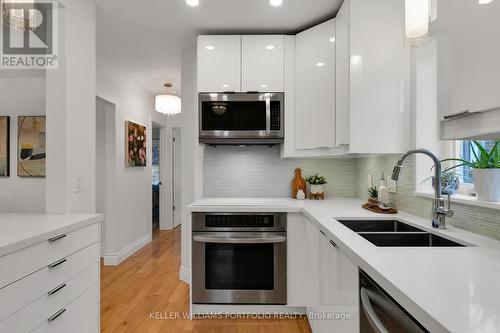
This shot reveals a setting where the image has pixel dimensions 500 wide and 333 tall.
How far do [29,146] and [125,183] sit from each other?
195cm

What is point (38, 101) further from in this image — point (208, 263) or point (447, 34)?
point (447, 34)

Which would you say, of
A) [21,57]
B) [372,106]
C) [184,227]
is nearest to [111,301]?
[184,227]

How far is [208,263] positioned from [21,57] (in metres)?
1.97

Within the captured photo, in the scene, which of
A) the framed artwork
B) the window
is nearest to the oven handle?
the window

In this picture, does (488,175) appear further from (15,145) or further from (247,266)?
(15,145)

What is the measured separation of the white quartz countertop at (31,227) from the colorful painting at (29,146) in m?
0.44

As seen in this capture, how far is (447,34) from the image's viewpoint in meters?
0.93

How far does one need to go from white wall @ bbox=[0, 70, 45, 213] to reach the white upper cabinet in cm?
236

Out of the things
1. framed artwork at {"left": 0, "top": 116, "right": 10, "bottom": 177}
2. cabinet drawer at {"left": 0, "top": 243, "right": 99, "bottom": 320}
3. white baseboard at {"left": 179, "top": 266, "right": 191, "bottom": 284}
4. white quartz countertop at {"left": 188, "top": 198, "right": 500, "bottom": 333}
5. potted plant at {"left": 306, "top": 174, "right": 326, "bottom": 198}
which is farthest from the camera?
white baseboard at {"left": 179, "top": 266, "right": 191, "bottom": 284}

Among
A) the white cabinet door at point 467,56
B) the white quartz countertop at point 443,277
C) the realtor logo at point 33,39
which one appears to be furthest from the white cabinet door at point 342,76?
the realtor logo at point 33,39

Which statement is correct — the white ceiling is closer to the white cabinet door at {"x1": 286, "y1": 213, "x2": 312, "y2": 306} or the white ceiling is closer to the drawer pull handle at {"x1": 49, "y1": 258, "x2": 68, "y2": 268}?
the white cabinet door at {"x1": 286, "y1": 213, "x2": 312, "y2": 306}

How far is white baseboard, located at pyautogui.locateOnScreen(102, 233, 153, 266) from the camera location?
3.59 metres

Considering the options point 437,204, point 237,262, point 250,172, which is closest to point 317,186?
point 250,172

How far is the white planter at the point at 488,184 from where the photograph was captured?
122 centimetres
